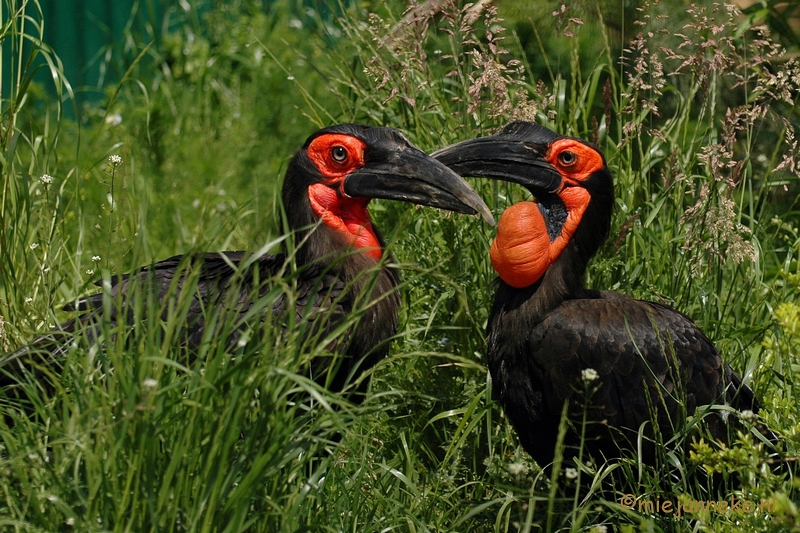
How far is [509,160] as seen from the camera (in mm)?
3400

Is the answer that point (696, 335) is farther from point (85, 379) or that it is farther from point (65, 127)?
point (65, 127)

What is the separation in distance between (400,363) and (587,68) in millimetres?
2369

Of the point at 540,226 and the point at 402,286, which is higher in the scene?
the point at 402,286

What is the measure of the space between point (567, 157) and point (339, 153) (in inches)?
31.3

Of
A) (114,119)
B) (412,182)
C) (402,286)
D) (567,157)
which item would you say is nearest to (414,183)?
(412,182)

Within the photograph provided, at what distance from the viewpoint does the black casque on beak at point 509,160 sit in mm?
3410

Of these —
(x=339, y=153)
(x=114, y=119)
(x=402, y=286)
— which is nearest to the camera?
(x=402, y=286)

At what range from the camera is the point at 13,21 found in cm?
355

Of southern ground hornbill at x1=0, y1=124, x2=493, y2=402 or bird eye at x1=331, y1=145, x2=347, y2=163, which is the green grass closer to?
southern ground hornbill at x1=0, y1=124, x2=493, y2=402

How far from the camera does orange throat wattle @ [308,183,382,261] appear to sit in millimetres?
3492

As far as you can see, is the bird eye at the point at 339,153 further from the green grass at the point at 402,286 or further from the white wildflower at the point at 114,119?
the white wildflower at the point at 114,119

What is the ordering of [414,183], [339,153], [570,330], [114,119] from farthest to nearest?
1. [114,119]
2. [339,153]
3. [414,183]
4. [570,330]

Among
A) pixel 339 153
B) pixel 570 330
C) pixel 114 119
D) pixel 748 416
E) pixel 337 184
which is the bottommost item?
pixel 114 119

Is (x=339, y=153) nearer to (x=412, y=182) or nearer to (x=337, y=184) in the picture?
(x=337, y=184)
